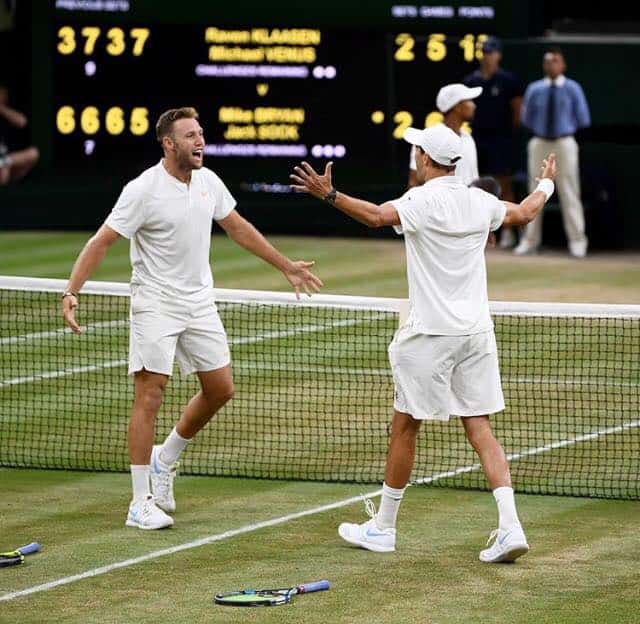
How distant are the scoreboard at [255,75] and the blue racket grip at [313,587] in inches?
534

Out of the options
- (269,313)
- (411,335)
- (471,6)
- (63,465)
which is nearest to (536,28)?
(471,6)

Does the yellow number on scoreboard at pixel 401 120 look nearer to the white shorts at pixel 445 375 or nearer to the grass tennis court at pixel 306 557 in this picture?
the grass tennis court at pixel 306 557

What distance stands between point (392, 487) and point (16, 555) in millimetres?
1774

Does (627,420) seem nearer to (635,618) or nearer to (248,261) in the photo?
(635,618)

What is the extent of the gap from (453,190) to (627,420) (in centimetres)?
395

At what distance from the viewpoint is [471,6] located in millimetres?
21000

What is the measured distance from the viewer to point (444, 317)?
333 inches

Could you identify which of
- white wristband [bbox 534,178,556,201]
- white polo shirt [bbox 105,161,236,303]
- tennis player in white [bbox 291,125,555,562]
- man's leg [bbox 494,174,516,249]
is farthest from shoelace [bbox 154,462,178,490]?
man's leg [bbox 494,174,516,249]

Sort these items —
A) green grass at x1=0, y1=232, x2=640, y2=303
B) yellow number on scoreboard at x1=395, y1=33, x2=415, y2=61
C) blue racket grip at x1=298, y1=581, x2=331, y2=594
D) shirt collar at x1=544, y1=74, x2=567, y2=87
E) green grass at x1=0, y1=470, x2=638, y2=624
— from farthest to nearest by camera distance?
yellow number on scoreboard at x1=395, y1=33, x2=415, y2=61 < shirt collar at x1=544, y1=74, x2=567, y2=87 < green grass at x1=0, y1=232, x2=640, y2=303 < blue racket grip at x1=298, y1=581, x2=331, y2=594 < green grass at x1=0, y1=470, x2=638, y2=624

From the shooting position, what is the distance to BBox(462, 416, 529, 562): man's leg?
8328 mm

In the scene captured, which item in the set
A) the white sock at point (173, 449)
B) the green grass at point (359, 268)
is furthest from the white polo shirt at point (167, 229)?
the green grass at point (359, 268)

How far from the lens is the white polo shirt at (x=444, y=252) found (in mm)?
8422

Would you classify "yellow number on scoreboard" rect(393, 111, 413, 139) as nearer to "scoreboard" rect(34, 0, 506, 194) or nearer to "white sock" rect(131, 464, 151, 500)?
"scoreboard" rect(34, 0, 506, 194)

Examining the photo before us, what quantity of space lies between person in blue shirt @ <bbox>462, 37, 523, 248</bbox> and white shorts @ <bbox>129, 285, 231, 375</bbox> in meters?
11.5
